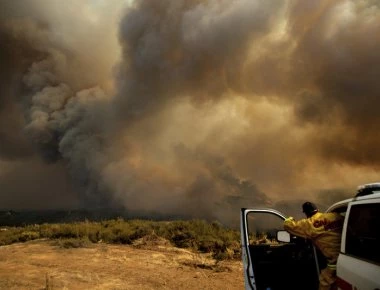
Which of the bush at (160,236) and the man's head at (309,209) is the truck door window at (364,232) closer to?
the man's head at (309,209)

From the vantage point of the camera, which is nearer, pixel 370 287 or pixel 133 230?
pixel 370 287

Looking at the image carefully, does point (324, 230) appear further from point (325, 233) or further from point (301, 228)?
point (301, 228)

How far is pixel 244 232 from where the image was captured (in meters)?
5.54

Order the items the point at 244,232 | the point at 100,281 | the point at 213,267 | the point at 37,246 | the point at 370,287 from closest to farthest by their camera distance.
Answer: the point at 370,287 → the point at 244,232 → the point at 100,281 → the point at 213,267 → the point at 37,246

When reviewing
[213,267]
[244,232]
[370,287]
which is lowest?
[213,267]

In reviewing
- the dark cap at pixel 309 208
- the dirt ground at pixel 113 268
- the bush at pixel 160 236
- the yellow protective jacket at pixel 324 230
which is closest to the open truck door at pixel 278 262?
the dark cap at pixel 309 208

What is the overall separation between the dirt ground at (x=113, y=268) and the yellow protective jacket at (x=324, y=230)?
712 centimetres

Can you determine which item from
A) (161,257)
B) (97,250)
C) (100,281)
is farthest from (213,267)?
(97,250)

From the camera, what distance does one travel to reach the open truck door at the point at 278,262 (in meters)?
5.50

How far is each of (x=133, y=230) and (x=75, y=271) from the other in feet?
27.9

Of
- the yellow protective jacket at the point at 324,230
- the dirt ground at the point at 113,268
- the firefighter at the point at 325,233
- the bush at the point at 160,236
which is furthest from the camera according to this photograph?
the bush at the point at 160,236

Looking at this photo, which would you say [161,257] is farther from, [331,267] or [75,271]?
[331,267]

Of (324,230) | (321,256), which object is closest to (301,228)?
(324,230)

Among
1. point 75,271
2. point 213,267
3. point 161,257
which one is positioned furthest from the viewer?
point 161,257
